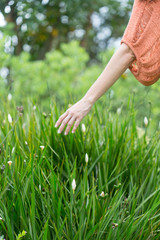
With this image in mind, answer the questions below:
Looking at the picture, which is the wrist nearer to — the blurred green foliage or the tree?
the tree

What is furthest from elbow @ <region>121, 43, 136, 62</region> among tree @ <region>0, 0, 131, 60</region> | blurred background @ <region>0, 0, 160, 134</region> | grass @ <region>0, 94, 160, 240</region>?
tree @ <region>0, 0, 131, 60</region>

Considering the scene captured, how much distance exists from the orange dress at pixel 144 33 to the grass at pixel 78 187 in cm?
72

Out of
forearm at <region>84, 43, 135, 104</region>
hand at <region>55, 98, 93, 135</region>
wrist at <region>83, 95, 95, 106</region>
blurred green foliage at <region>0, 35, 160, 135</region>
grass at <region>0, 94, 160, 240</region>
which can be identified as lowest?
blurred green foliage at <region>0, 35, 160, 135</region>

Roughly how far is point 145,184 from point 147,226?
15.7 inches

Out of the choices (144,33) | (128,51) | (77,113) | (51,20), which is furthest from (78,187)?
(51,20)

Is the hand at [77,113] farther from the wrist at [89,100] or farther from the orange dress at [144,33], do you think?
the orange dress at [144,33]

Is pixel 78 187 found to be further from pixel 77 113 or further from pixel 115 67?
pixel 115 67

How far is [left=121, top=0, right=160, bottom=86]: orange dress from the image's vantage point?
175cm

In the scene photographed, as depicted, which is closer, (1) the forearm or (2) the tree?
(1) the forearm

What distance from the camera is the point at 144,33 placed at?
5.79ft

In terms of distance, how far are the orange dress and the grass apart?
0.72m

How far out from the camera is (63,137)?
96.5 inches

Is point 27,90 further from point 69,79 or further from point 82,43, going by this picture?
point 82,43

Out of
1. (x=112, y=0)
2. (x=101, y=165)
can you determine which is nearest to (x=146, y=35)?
(x=101, y=165)
